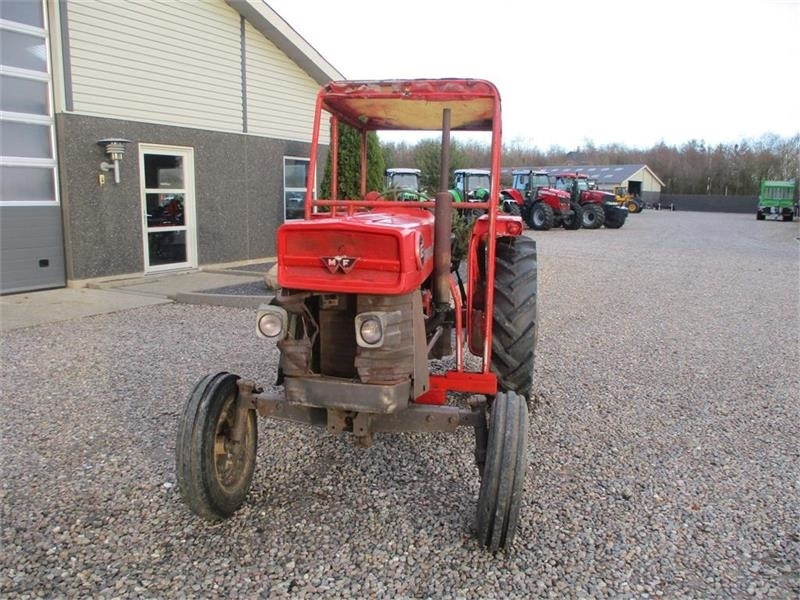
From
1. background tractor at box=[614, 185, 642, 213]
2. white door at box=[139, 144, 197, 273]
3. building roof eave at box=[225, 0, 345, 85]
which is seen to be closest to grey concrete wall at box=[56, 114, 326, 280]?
white door at box=[139, 144, 197, 273]

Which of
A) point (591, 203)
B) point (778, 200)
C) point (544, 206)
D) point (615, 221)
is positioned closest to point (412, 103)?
point (544, 206)

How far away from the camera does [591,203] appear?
25828mm

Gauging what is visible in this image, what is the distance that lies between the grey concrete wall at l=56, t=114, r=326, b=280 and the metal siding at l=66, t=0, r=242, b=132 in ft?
0.88

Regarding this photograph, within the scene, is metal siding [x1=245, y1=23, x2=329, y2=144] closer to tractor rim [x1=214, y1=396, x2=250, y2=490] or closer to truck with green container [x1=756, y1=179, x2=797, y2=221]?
tractor rim [x1=214, y1=396, x2=250, y2=490]

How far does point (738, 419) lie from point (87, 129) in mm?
8790

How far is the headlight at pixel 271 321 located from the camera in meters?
2.84

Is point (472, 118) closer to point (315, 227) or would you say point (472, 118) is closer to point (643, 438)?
point (315, 227)

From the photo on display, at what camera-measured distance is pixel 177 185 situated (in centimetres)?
1064

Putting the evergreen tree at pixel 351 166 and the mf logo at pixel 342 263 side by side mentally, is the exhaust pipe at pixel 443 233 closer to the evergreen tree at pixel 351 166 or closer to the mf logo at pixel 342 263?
the mf logo at pixel 342 263

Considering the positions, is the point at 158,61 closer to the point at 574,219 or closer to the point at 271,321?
the point at 271,321

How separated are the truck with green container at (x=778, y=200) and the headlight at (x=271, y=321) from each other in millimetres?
40324

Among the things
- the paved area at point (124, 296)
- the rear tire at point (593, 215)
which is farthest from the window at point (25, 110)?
the rear tire at point (593, 215)

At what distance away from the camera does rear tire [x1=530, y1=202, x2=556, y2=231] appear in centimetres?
2405

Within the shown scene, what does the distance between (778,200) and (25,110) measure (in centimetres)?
3889
